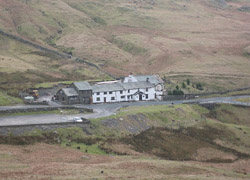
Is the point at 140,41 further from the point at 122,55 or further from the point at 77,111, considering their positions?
the point at 77,111

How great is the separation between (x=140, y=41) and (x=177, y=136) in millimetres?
104298

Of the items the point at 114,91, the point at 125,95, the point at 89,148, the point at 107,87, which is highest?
the point at 107,87

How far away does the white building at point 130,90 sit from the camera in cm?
10294

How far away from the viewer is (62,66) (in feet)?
445

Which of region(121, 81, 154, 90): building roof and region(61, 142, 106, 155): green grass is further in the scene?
region(121, 81, 154, 90): building roof

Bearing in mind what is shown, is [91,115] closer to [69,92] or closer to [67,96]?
[67,96]

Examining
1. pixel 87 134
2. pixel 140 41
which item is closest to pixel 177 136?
pixel 87 134

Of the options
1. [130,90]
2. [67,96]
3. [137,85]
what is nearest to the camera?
[67,96]

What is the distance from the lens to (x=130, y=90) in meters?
107

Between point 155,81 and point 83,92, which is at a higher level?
point 155,81

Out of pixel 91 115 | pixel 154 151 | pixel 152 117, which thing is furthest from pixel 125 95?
pixel 154 151

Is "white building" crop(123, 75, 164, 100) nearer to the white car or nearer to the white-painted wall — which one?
the white-painted wall

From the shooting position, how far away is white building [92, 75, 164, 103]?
338 ft

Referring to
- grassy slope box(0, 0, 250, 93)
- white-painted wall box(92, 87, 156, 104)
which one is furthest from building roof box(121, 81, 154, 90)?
grassy slope box(0, 0, 250, 93)
